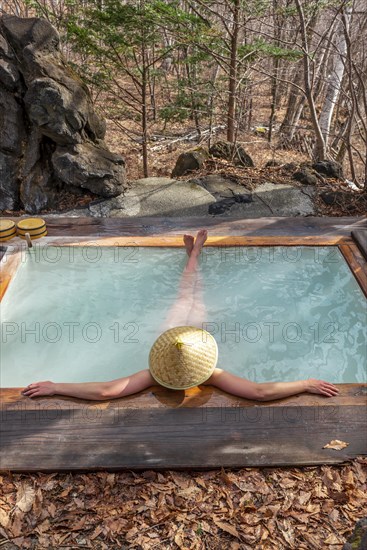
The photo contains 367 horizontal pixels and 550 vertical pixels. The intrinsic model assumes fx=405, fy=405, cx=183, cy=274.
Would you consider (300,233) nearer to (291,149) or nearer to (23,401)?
(23,401)

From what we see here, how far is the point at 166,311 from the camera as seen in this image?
130 inches

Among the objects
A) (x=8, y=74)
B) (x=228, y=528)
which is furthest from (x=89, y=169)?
(x=228, y=528)

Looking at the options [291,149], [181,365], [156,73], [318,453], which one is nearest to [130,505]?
[181,365]

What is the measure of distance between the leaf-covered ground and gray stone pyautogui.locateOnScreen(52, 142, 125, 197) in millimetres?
3255

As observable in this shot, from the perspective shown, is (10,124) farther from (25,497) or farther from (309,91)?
(25,497)

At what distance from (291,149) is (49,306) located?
22.6 feet

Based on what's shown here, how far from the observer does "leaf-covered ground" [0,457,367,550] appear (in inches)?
69.4

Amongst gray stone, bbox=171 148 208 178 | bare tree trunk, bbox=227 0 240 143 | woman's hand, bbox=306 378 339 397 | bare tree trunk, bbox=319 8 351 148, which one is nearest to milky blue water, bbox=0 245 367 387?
woman's hand, bbox=306 378 339 397

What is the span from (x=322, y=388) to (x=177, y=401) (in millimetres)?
824

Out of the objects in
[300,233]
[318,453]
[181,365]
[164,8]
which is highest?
[164,8]

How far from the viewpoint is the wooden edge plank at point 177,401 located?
2227 millimetres

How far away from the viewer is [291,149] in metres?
8.58

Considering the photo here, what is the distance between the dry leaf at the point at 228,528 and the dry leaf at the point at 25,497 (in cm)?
86

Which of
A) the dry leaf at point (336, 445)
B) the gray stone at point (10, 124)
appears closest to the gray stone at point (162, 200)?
the gray stone at point (10, 124)
